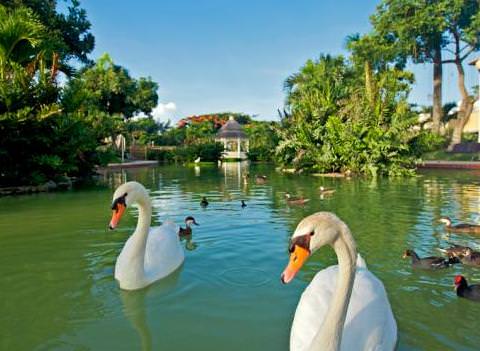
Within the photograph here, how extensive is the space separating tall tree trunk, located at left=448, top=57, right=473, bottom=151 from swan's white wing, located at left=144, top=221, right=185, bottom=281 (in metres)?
38.1

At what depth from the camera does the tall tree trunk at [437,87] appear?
39.6m

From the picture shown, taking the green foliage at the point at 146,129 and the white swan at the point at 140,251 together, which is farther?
the green foliage at the point at 146,129

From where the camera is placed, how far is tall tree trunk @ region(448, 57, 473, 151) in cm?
3809

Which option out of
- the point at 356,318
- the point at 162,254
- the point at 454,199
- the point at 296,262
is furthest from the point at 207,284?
the point at 454,199

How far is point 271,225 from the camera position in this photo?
912cm

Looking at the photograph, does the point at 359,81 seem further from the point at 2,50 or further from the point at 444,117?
the point at 2,50

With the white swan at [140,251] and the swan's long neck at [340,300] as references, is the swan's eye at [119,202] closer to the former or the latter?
the white swan at [140,251]

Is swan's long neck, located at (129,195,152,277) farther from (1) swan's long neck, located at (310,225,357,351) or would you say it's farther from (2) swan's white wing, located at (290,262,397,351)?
(1) swan's long neck, located at (310,225,357,351)

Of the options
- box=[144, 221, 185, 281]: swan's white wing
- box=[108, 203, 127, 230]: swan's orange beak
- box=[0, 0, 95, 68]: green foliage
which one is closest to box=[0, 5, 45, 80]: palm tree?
box=[0, 0, 95, 68]: green foliage

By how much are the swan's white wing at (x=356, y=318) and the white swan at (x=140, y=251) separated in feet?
7.93

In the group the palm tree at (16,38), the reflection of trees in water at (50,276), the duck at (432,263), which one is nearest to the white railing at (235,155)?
the palm tree at (16,38)

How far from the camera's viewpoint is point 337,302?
8.50ft

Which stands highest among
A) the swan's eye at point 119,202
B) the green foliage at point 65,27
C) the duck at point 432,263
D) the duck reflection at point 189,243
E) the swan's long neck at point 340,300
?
the green foliage at point 65,27

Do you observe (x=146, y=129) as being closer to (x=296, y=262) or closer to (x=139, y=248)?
(x=139, y=248)
